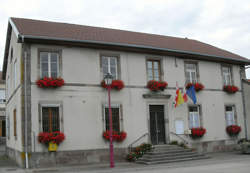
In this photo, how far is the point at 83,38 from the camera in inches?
580

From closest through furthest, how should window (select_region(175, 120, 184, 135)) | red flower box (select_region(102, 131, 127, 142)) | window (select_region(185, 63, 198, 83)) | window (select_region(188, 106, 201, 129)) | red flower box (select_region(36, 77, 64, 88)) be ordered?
red flower box (select_region(36, 77, 64, 88))
red flower box (select_region(102, 131, 127, 142))
window (select_region(175, 120, 184, 135))
window (select_region(188, 106, 201, 129))
window (select_region(185, 63, 198, 83))

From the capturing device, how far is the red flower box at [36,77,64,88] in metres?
13.3

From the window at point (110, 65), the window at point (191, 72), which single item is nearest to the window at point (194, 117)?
the window at point (191, 72)

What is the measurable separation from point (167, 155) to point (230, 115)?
21.2ft

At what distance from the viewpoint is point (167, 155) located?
14.4m

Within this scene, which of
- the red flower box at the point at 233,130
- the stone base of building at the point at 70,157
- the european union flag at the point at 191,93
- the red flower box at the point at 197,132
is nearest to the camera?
the stone base of building at the point at 70,157

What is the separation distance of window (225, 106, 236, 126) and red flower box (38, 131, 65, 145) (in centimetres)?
1025

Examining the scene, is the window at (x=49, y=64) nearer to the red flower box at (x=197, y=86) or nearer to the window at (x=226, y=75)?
the red flower box at (x=197, y=86)

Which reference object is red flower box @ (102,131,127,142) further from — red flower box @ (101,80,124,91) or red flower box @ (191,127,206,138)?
red flower box @ (191,127,206,138)

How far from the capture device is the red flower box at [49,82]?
13266mm

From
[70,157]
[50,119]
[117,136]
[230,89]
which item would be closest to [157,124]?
[117,136]

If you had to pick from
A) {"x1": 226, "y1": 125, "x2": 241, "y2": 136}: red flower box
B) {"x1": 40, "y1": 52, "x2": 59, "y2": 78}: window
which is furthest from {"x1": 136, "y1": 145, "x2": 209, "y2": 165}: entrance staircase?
{"x1": 40, "y1": 52, "x2": 59, "y2": 78}: window

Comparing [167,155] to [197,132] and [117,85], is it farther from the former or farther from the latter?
[117,85]

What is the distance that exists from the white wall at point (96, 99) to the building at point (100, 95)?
0.04 metres
